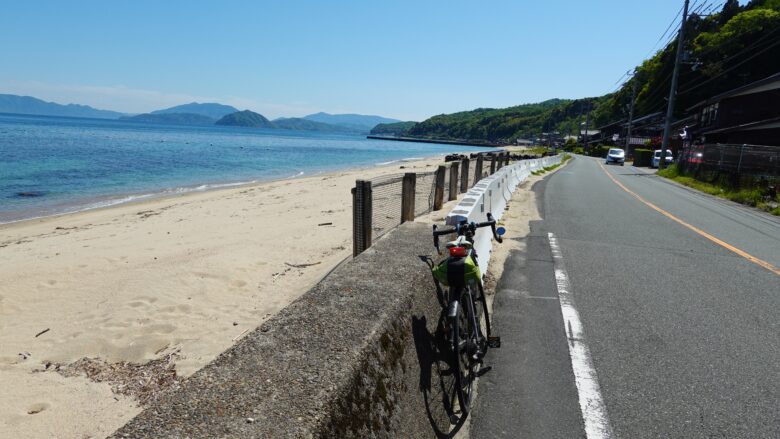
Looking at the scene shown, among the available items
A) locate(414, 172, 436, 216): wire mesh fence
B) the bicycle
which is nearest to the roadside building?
locate(414, 172, 436, 216): wire mesh fence

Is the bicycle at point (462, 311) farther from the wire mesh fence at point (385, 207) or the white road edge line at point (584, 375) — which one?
the wire mesh fence at point (385, 207)

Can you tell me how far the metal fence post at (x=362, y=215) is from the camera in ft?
17.1

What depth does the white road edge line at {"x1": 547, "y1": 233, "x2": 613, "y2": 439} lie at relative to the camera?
10.6ft

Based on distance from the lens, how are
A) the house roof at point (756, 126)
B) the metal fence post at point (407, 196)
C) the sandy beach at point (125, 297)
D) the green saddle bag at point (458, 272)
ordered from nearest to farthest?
1. the green saddle bag at point (458, 272)
2. the sandy beach at point (125, 297)
3. the metal fence post at point (407, 196)
4. the house roof at point (756, 126)

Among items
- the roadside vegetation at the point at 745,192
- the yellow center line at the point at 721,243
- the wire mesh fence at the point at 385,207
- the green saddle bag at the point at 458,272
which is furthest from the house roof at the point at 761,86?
the green saddle bag at the point at 458,272

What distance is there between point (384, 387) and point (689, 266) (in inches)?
256

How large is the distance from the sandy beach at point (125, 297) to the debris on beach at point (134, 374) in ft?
0.08

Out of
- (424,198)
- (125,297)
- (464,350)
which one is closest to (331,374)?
(464,350)

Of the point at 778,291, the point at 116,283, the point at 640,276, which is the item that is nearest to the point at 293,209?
the point at 116,283

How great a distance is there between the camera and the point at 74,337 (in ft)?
17.7

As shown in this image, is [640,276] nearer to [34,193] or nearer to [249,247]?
[249,247]

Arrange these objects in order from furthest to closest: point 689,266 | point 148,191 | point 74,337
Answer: point 148,191 → point 689,266 → point 74,337

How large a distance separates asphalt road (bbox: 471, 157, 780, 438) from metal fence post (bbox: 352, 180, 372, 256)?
1.71 meters

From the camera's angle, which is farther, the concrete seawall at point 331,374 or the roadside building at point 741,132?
the roadside building at point 741,132
